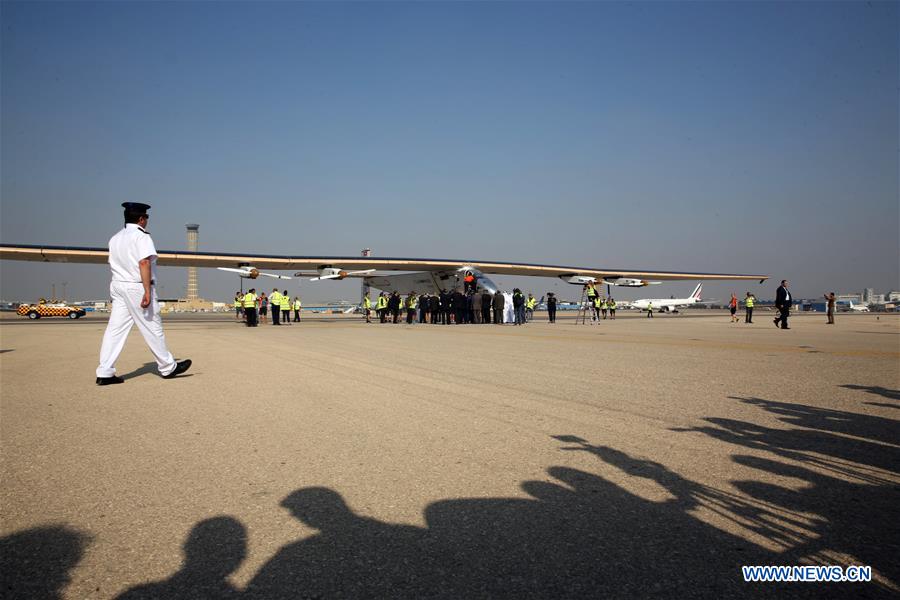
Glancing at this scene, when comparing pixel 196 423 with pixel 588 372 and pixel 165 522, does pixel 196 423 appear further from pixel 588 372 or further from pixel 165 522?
pixel 588 372

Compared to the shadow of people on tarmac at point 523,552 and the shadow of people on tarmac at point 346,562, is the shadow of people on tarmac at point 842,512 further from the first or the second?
the shadow of people on tarmac at point 346,562

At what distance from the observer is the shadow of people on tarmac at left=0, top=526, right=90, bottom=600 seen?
6.20 feet

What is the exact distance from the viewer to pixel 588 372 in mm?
7512

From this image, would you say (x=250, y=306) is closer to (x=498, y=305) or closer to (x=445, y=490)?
(x=498, y=305)

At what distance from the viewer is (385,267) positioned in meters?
35.7

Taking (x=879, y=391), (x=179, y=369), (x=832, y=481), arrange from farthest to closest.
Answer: (x=179, y=369) < (x=879, y=391) < (x=832, y=481)

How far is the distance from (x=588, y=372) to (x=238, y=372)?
4.72 meters

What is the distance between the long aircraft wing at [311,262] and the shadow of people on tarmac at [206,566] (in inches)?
1162

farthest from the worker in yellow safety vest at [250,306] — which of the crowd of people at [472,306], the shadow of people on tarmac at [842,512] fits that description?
the shadow of people on tarmac at [842,512]

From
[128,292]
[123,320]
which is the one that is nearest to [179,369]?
[123,320]

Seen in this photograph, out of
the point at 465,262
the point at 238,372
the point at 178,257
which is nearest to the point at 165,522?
the point at 238,372

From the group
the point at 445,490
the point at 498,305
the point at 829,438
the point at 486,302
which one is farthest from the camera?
the point at 486,302

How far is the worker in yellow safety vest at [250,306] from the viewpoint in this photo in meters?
22.1

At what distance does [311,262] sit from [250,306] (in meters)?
11.0
